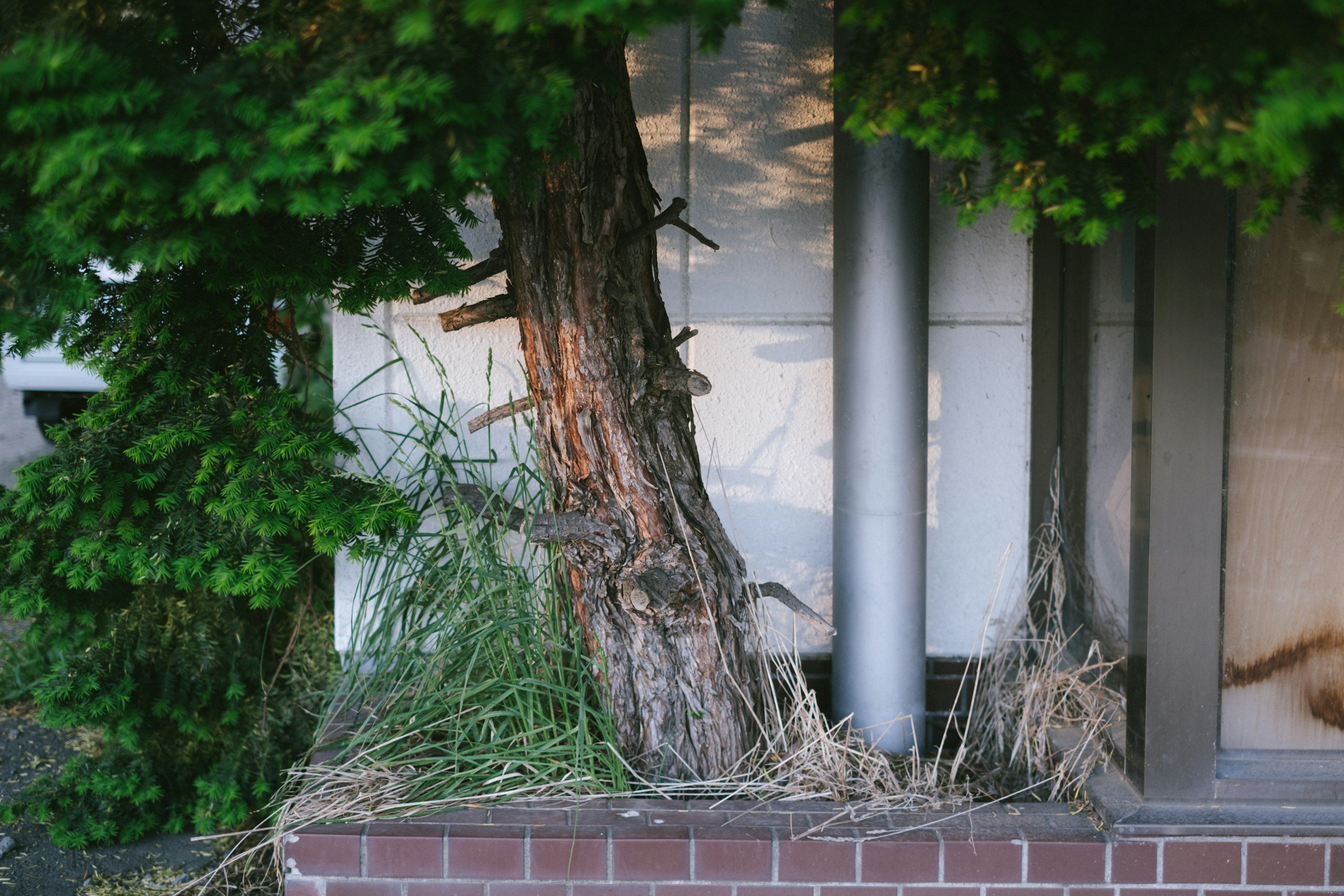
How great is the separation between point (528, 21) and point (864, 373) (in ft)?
5.24

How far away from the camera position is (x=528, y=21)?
1217 mm

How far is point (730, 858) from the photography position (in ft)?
6.98

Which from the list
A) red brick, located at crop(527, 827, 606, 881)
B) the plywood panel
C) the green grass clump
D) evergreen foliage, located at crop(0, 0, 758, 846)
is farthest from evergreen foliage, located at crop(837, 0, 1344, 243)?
red brick, located at crop(527, 827, 606, 881)

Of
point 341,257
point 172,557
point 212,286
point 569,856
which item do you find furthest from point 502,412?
point 569,856

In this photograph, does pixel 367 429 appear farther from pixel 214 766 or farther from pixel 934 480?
pixel 934 480

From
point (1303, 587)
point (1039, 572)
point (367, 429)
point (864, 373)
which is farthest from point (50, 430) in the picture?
point (1303, 587)

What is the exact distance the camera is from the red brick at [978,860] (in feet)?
7.01

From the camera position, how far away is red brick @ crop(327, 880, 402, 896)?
2.14 m

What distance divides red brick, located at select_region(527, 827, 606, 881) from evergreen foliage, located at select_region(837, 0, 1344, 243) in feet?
5.22

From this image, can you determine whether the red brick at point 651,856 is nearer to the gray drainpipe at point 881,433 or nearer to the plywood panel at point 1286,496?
the gray drainpipe at point 881,433

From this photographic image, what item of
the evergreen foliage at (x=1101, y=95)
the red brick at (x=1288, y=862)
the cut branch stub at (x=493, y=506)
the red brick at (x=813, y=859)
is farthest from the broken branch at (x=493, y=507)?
the red brick at (x=1288, y=862)

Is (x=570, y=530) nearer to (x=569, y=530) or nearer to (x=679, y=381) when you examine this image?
(x=569, y=530)

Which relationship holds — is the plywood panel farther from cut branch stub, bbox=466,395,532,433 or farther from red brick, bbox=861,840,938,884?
cut branch stub, bbox=466,395,532,433

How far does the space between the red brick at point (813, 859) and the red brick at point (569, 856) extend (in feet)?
1.37
